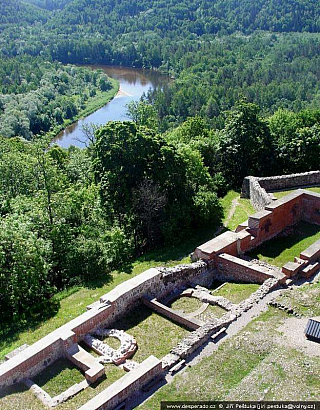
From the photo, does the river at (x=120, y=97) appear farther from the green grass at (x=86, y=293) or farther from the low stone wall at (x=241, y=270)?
the low stone wall at (x=241, y=270)

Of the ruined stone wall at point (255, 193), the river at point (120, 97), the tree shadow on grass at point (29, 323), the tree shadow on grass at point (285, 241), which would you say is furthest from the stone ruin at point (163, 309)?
the river at point (120, 97)

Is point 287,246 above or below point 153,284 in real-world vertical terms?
below

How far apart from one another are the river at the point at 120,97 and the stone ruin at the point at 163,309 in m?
49.3

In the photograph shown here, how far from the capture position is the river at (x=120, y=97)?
8888cm

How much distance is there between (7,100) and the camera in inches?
3802

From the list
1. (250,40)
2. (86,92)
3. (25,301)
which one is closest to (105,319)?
(25,301)

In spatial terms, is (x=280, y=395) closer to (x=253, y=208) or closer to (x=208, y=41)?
(x=253, y=208)

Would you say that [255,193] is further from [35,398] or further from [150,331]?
[35,398]

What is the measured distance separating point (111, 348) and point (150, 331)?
2.12 m

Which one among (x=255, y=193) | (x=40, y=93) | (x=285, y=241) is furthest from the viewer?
(x=40, y=93)

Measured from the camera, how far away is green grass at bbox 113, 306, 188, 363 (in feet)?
66.6

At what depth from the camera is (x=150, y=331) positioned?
2158cm

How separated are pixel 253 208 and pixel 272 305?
53.3 ft

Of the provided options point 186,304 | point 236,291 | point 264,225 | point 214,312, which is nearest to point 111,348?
point 186,304
